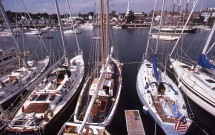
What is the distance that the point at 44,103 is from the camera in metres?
11.8

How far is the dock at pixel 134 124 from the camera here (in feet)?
36.4

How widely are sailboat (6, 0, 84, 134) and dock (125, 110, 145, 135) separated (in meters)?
7.27

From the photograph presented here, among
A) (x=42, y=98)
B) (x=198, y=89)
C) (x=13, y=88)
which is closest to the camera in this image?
(x=42, y=98)

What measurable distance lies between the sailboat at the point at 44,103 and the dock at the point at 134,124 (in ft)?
23.9

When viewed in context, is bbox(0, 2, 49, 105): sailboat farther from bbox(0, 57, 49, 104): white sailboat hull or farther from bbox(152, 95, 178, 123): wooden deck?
bbox(152, 95, 178, 123): wooden deck

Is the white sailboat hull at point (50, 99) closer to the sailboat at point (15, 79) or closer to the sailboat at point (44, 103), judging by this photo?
the sailboat at point (44, 103)

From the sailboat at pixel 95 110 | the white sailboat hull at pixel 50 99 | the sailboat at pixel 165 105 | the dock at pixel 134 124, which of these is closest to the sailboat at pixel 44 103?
the white sailboat hull at pixel 50 99

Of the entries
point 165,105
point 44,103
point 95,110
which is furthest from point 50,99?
point 165,105

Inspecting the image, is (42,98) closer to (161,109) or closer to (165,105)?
(161,109)

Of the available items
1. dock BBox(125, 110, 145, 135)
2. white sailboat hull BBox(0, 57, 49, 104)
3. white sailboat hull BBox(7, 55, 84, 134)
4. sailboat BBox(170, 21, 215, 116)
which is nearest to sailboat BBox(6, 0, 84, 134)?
white sailboat hull BBox(7, 55, 84, 134)

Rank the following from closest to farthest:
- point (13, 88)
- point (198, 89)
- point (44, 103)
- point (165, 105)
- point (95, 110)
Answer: point (95, 110) → point (44, 103) → point (165, 105) → point (198, 89) → point (13, 88)

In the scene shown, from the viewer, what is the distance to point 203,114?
14.1 m

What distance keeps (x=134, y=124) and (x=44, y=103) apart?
9764 mm

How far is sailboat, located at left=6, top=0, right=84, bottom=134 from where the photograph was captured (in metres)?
9.52
